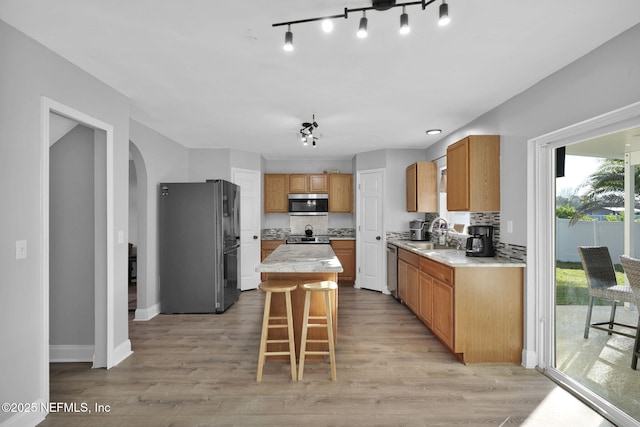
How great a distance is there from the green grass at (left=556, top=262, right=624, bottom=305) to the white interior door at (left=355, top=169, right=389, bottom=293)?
282 centimetres

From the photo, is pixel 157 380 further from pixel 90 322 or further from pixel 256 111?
pixel 256 111

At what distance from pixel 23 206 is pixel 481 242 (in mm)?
3669

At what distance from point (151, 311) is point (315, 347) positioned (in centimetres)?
238

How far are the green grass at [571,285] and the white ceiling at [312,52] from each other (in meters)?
1.52

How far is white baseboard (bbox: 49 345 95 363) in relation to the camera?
2883 millimetres

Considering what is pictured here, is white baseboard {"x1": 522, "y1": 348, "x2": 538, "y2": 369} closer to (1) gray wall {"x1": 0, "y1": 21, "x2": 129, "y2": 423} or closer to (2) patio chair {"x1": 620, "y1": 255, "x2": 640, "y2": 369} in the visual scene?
(2) patio chair {"x1": 620, "y1": 255, "x2": 640, "y2": 369}

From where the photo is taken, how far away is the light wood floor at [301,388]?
81.9 inches

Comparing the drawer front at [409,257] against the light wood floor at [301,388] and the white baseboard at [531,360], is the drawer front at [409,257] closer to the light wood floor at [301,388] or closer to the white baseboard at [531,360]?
the light wood floor at [301,388]

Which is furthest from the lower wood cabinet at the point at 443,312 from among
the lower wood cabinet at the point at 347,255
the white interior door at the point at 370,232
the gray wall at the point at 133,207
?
the gray wall at the point at 133,207

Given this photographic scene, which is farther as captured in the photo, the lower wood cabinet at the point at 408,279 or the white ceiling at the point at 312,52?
the lower wood cabinet at the point at 408,279

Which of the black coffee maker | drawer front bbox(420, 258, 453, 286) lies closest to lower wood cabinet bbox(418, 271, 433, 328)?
drawer front bbox(420, 258, 453, 286)

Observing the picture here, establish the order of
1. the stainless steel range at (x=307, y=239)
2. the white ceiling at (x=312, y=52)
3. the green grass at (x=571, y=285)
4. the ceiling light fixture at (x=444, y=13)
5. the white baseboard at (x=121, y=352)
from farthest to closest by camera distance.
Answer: the stainless steel range at (x=307, y=239)
the white baseboard at (x=121, y=352)
the green grass at (x=571, y=285)
the white ceiling at (x=312, y=52)
the ceiling light fixture at (x=444, y=13)

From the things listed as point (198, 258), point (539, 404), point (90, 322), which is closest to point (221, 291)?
point (198, 258)

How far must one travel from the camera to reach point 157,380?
2.54 metres
